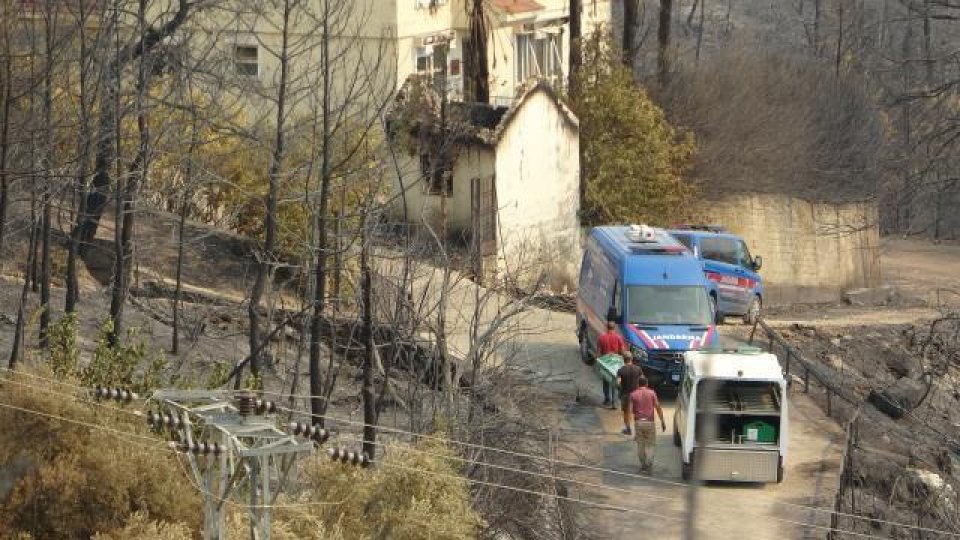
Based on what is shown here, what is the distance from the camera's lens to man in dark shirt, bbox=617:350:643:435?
24688 millimetres

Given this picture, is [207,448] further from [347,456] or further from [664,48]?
[664,48]

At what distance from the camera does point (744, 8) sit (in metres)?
90.8

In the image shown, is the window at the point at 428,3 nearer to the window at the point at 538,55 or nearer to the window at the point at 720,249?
the window at the point at 538,55

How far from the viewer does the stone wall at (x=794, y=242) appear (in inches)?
1946

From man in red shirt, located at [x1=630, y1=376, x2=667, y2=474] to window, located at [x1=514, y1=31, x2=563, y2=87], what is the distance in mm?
28342

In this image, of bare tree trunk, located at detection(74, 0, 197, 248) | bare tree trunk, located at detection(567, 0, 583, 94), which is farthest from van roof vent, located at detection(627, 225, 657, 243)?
bare tree trunk, located at detection(567, 0, 583, 94)

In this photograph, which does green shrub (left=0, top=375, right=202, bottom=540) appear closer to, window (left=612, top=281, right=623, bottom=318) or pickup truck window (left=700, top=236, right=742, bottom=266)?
window (left=612, top=281, right=623, bottom=318)

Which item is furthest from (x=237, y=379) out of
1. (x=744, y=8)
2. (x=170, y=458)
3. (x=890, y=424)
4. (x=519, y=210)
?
(x=744, y=8)

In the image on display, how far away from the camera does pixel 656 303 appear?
27812mm

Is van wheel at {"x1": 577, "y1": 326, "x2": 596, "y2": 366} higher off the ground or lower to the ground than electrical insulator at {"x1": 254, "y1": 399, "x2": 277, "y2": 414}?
lower

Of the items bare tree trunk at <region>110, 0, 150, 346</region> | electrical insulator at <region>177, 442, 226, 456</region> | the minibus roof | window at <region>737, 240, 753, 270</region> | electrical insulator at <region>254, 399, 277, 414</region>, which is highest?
bare tree trunk at <region>110, 0, 150, 346</region>

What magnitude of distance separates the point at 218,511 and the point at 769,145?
39.0 metres

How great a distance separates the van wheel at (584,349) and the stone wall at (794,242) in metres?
18.8

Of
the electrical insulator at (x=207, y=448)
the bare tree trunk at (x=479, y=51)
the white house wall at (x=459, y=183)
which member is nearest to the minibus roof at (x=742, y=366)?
the electrical insulator at (x=207, y=448)
